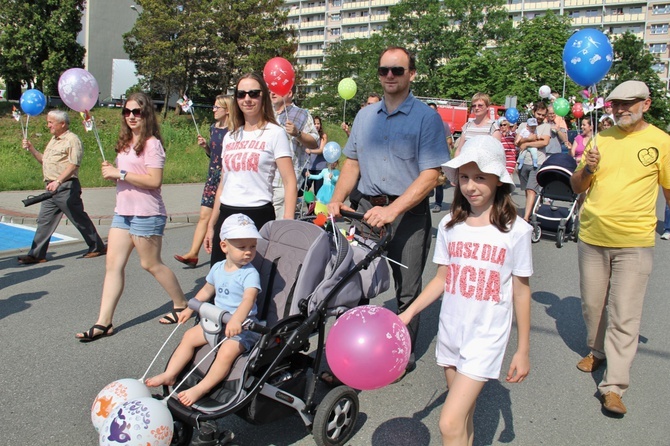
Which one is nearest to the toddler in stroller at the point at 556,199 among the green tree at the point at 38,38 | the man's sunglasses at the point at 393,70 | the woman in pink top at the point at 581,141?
the woman in pink top at the point at 581,141

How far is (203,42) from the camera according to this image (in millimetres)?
29422

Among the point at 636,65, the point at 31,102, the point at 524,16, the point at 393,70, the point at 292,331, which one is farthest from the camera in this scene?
the point at 524,16

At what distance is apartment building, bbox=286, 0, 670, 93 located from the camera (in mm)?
76750

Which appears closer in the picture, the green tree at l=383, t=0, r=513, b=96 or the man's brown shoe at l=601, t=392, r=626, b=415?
the man's brown shoe at l=601, t=392, r=626, b=415

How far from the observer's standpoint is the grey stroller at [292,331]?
9.64 feet

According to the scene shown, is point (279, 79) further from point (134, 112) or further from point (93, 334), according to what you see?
point (93, 334)

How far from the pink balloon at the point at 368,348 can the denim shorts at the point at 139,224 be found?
8.54 ft

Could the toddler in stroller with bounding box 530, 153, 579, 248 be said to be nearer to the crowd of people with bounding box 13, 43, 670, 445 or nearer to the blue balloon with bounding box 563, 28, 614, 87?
the blue balloon with bounding box 563, 28, 614, 87

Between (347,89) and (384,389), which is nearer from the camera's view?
(384,389)

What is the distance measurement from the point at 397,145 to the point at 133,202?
2.26 metres

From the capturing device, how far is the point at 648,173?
3.85 metres

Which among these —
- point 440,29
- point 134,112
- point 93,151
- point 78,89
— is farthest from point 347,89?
point 440,29

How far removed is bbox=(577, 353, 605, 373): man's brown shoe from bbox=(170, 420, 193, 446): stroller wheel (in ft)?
9.76

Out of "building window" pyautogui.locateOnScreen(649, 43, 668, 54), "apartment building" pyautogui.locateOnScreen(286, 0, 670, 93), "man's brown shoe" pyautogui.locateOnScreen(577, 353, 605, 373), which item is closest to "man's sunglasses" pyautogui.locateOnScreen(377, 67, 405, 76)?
"man's brown shoe" pyautogui.locateOnScreen(577, 353, 605, 373)
